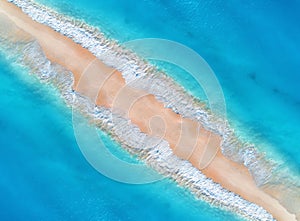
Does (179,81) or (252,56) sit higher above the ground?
(252,56)

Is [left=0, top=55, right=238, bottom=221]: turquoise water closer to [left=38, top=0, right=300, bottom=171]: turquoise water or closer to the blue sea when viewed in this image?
the blue sea

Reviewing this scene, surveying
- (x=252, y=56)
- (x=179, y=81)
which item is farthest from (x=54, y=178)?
(x=252, y=56)

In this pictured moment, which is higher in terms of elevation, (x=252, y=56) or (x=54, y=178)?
(x=252, y=56)

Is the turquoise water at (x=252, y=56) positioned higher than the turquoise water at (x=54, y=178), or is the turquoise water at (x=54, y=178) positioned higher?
A: the turquoise water at (x=252, y=56)

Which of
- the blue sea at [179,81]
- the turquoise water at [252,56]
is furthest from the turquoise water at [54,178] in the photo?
the turquoise water at [252,56]

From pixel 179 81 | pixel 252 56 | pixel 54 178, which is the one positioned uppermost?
pixel 252 56

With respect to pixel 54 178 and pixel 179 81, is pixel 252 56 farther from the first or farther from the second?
pixel 54 178

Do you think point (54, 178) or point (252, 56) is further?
point (54, 178)

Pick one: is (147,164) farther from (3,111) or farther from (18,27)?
(18,27)

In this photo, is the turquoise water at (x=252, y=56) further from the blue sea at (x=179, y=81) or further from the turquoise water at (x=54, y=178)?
the turquoise water at (x=54, y=178)
